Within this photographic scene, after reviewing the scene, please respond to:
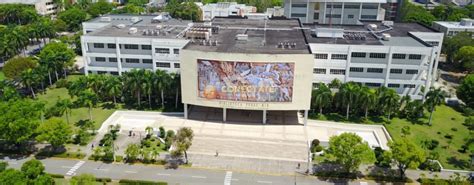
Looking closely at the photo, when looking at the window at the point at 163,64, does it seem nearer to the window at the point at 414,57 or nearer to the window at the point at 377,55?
the window at the point at 377,55

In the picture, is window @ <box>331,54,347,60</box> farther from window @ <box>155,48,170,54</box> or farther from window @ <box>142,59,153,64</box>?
window @ <box>142,59,153,64</box>

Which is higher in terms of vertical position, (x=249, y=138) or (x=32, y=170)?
(x=32, y=170)

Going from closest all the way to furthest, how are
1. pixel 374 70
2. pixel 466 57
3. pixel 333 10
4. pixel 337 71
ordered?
pixel 374 70 → pixel 337 71 → pixel 466 57 → pixel 333 10

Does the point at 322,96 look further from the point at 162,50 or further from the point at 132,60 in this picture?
the point at 132,60

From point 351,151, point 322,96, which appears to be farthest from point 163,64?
point 351,151

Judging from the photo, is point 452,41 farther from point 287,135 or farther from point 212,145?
point 212,145

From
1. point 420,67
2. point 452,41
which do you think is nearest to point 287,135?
point 420,67

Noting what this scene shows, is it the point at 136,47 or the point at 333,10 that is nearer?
the point at 136,47
